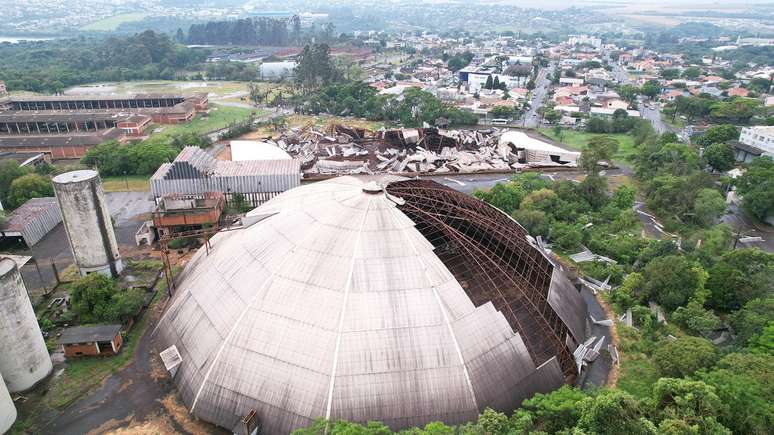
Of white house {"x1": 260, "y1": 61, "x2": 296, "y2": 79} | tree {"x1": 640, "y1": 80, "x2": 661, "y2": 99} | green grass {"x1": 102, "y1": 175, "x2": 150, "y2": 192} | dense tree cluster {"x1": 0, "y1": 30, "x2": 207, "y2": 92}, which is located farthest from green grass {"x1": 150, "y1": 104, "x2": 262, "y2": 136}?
tree {"x1": 640, "y1": 80, "x2": 661, "y2": 99}

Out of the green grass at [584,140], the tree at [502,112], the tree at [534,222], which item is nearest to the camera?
the tree at [534,222]

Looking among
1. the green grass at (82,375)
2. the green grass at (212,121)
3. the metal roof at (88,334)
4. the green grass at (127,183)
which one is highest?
the metal roof at (88,334)

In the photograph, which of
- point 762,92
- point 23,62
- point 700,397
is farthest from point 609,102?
point 23,62

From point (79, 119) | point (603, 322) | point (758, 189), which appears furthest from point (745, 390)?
point (79, 119)

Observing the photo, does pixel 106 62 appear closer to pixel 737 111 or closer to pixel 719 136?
pixel 719 136

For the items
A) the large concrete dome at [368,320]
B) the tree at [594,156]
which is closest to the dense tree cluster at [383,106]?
the tree at [594,156]

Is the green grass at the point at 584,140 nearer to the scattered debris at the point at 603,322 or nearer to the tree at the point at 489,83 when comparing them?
the tree at the point at 489,83

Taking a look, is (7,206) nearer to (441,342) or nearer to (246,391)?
(246,391)

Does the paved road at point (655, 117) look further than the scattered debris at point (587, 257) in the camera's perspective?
Yes
